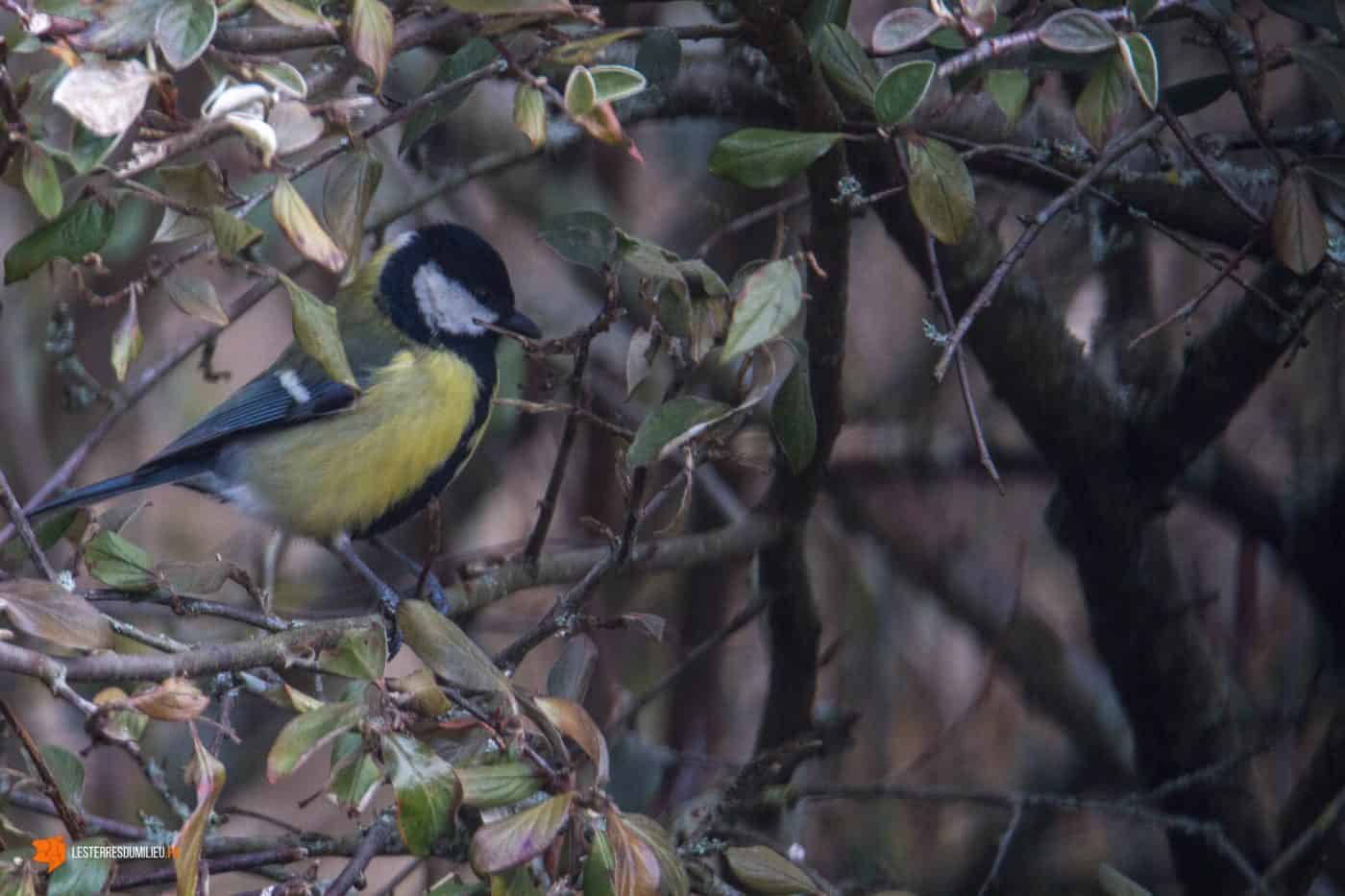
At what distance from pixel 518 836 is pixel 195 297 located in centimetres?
61

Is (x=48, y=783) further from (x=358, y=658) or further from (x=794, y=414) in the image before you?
(x=794, y=414)

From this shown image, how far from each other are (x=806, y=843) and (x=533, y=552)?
0.68 metres

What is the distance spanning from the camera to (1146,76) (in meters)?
0.92

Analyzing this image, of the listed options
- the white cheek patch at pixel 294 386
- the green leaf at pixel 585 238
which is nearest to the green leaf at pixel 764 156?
the green leaf at pixel 585 238

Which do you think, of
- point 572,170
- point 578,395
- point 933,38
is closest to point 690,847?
point 578,395

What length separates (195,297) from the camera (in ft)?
3.66

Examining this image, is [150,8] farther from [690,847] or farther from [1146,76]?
[690,847]

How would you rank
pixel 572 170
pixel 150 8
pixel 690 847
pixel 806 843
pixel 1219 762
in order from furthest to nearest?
pixel 572 170, pixel 806 843, pixel 1219 762, pixel 690 847, pixel 150 8

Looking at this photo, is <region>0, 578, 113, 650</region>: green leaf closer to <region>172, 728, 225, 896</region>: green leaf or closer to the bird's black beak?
<region>172, 728, 225, 896</region>: green leaf

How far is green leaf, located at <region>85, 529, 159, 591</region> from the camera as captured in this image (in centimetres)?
111

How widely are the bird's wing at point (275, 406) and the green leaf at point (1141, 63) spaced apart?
134 centimetres

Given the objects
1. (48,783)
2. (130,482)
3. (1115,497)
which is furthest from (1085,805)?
(130,482)

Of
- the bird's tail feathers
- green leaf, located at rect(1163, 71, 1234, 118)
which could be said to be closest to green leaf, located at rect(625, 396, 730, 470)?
green leaf, located at rect(1163, 71, 1234, 118)

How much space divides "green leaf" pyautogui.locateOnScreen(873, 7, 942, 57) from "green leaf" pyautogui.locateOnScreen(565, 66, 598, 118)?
8.7 inches
